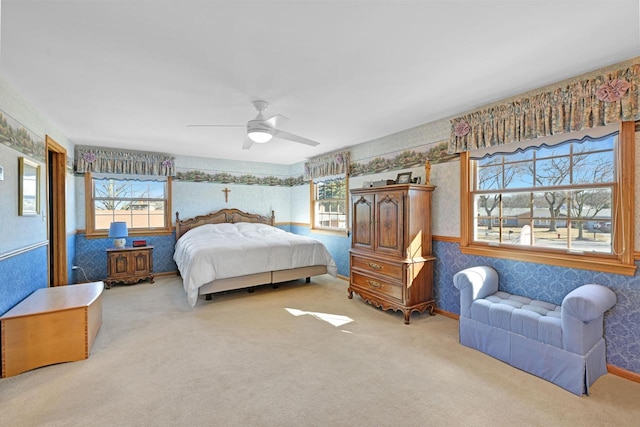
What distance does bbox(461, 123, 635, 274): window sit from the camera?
2.50m

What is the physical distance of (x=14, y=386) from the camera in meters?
2.32

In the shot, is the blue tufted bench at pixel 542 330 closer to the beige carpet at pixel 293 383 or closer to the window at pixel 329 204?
the beige carpet at pixel 293 383

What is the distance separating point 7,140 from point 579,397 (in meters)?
5.11

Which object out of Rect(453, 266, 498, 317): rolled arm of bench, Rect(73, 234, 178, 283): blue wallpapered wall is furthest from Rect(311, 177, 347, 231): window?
Rect(73, 234, 178, 283): blue wallpapered wall

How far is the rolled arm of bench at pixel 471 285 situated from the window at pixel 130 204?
17.8ft

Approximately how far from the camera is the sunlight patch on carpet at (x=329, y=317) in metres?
3.60

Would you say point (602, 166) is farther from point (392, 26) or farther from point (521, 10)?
point (392, 26)

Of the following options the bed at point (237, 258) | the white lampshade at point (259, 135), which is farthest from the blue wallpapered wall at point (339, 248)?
the white lampshade at point (259, 135)

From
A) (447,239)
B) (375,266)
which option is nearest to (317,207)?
(375,266)

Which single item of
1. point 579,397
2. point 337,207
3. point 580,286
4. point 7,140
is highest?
point 7,140

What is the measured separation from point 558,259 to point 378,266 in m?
1.90

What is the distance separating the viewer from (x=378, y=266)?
3.99 m

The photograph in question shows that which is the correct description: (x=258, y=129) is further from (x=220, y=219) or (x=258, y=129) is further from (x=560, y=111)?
(x=220, y=219)

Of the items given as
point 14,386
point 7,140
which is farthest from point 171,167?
point 14,386
